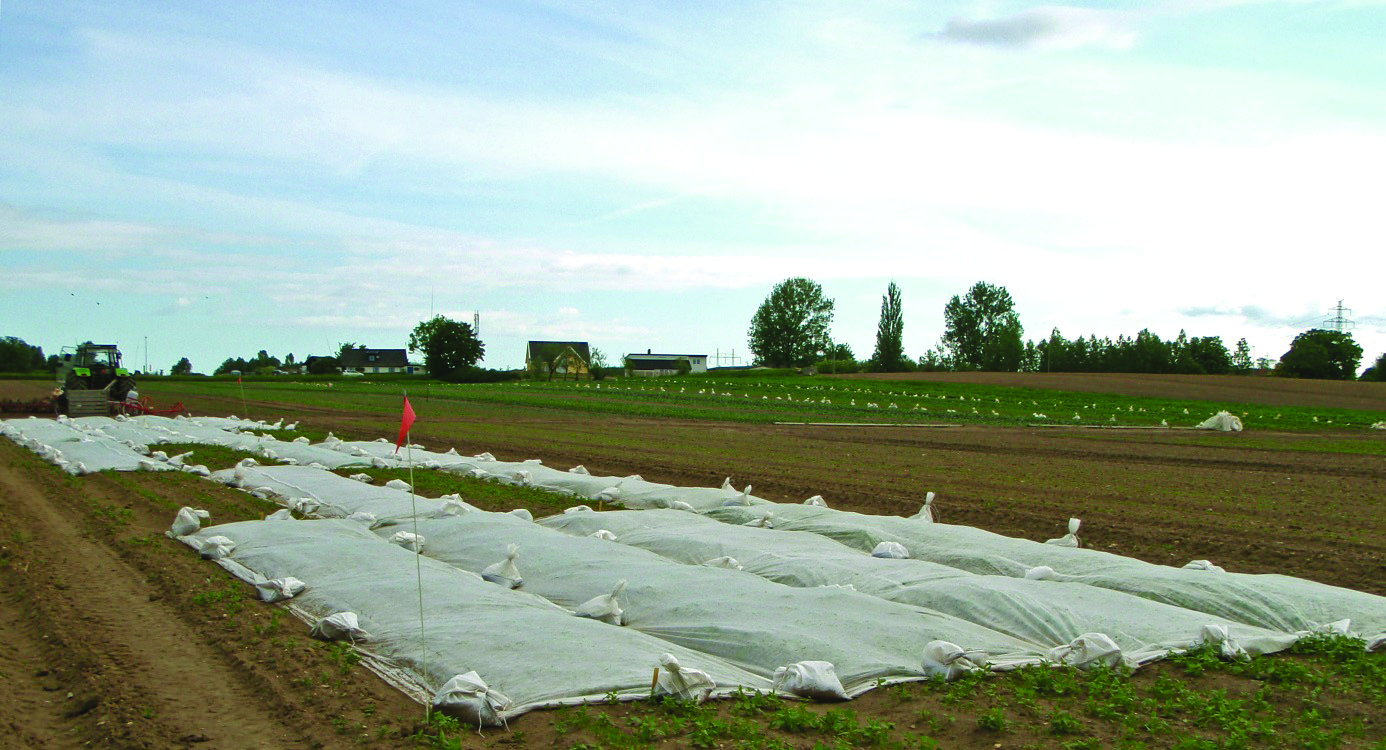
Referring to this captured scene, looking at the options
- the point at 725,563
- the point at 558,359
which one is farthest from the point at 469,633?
the point at 558,359

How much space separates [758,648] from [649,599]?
1.27 meters

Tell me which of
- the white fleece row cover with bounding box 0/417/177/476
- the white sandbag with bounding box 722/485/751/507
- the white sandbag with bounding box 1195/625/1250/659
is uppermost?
the white fleece row cover with bounding box 0/417/177/476

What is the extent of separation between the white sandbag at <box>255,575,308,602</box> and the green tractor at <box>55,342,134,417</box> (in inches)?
1135

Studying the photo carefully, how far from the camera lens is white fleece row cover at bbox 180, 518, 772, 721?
18.2 feet

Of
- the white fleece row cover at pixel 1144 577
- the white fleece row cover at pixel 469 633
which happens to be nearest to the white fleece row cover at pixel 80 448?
the white fleece row cover at pixel 469 633

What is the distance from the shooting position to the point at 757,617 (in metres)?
6.59

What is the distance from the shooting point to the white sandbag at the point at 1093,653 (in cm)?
612

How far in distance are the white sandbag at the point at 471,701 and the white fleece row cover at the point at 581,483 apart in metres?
6.95

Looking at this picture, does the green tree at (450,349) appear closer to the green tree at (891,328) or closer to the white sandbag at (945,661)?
the green tree at (891,328)

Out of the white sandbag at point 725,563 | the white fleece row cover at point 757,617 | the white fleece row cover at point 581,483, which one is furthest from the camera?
the white fleece row cover at point 581,483

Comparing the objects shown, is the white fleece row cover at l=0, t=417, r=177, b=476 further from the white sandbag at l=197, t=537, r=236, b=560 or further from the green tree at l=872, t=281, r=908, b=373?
the green tree at l=872, t=281, r=908, b=373

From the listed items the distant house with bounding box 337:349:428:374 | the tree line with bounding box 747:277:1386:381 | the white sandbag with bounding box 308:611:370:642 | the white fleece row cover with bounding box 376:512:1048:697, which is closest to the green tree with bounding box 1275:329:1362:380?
the tree line with bounding box 747:277:1386:381

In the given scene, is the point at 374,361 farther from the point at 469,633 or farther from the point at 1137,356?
the point at 469,633

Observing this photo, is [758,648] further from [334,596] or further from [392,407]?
[392,407]
